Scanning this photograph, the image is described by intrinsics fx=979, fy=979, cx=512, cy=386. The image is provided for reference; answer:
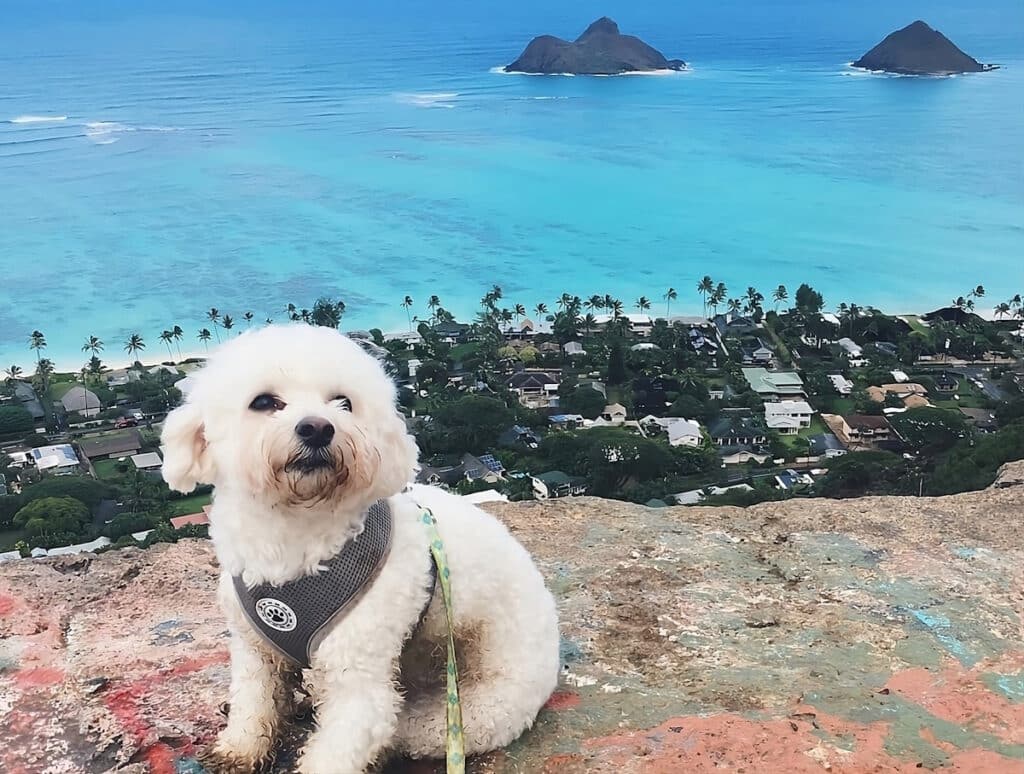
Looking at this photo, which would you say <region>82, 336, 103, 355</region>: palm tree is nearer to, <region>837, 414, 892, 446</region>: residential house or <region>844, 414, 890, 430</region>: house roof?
<region>837, 414, 892, 446</region>: residential house

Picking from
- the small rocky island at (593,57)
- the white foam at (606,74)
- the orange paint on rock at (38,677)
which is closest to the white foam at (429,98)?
the white foam at (606,74)

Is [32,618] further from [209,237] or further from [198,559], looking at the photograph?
[209,237]

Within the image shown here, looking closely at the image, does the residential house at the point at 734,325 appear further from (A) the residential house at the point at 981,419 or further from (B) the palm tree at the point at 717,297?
(A) the residential house at the point at 981,419

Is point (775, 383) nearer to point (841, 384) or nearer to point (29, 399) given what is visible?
point (841, 384)

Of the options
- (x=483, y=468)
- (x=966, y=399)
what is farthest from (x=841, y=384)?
(x=483, y=468)

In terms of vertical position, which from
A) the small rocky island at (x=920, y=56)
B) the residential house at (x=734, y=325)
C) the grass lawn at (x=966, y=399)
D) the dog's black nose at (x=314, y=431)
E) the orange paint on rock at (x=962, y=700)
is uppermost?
the small rocky island at (x=920, y=56)

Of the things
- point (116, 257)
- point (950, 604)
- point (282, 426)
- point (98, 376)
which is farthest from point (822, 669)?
point (116, 257)

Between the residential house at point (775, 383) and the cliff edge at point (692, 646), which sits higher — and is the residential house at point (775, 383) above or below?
below
